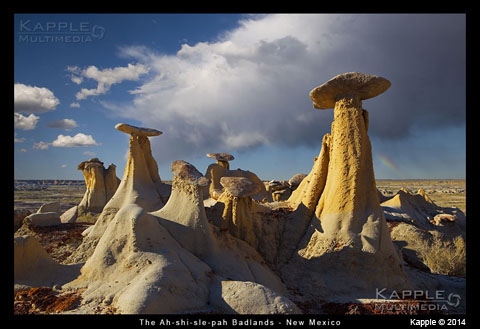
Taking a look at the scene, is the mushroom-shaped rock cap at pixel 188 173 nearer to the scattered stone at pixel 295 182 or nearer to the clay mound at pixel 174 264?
the clay mound at pixel 174 264

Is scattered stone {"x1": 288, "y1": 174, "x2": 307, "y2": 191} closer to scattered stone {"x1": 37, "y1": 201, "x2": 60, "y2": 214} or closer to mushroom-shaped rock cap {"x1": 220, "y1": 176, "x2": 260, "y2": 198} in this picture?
mushroom-shaped rock cap {"x1": 220, "y1": 176, "x2": 260, "y2": 198}

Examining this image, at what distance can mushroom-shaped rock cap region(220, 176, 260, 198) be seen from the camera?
361 inches

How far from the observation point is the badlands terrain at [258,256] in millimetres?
6242

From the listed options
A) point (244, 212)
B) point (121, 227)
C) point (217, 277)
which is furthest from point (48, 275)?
point (244, 212)

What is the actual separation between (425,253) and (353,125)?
781 centimetres

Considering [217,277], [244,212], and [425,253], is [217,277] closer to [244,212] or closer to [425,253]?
[244,212]

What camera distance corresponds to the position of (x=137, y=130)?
15438 millimetres

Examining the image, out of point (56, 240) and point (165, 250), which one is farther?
point (56, 240)

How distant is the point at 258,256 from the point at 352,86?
5.87 meters

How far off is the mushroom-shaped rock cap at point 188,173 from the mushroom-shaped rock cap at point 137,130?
7040 millimetres

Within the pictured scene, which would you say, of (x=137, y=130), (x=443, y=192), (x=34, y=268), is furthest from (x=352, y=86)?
(x=443, y=192)

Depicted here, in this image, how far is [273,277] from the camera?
8.78 meters

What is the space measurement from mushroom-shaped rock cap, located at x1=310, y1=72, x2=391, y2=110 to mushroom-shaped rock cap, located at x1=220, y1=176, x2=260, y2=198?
3.65 meters
